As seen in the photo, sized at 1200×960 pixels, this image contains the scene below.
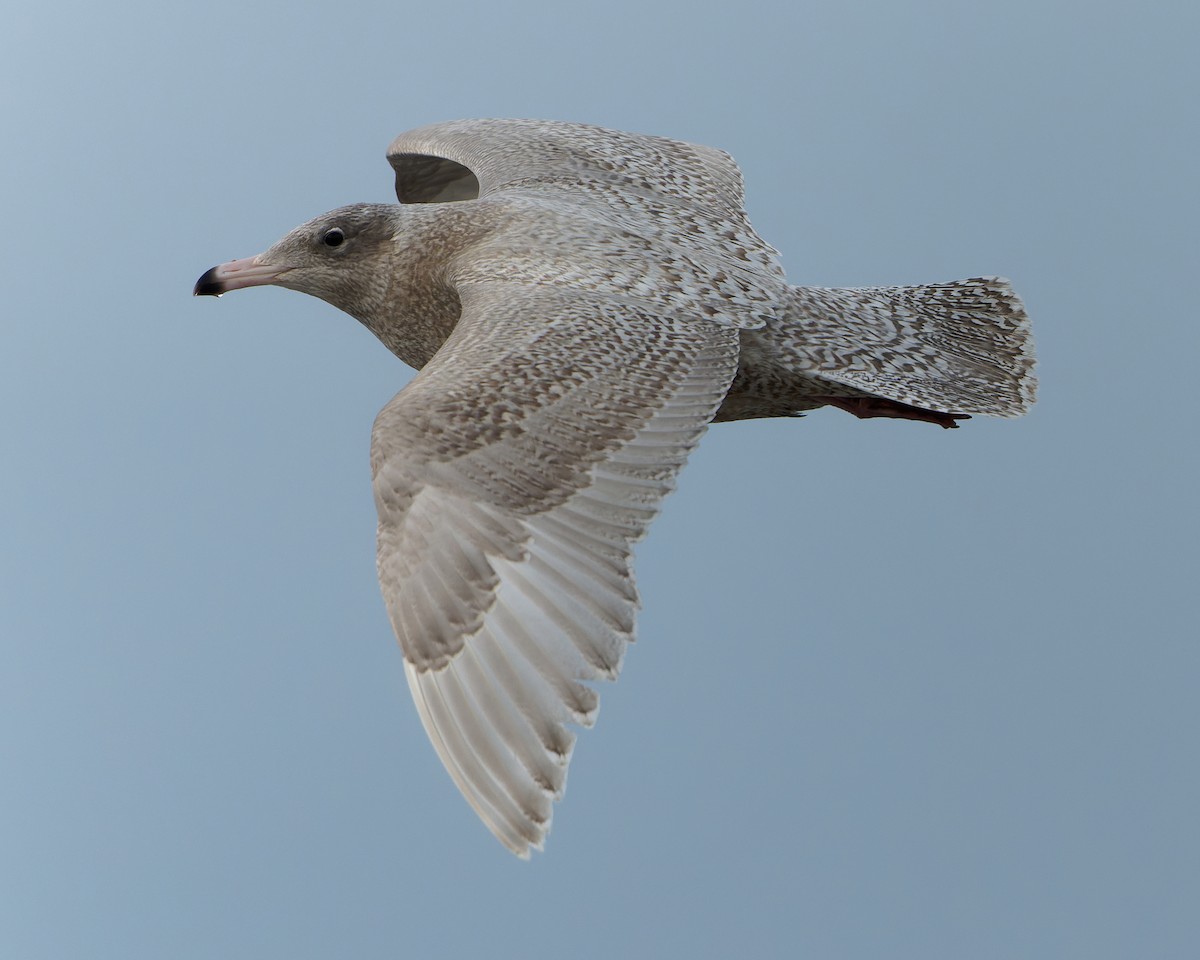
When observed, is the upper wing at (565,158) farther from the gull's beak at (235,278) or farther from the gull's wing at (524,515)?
the gull's wing at (524,515)

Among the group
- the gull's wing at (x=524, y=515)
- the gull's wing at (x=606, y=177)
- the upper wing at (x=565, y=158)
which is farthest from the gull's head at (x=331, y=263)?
the gull's wing at (x=524, y=515)

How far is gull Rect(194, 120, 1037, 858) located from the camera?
17.5 ft

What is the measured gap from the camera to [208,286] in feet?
24.9

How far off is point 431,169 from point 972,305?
10.7ft

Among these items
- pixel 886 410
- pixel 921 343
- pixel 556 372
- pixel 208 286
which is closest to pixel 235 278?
pixel 208 286

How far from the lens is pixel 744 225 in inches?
306

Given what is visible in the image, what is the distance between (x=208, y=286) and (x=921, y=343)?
3.27 metres

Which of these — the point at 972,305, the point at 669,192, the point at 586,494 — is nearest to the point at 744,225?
the point at 669,192

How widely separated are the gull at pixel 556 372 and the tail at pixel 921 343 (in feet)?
0.04

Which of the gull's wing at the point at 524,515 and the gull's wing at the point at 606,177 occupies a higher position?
the gull's wing at the point at 606,177

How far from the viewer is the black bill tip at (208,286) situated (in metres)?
7.59

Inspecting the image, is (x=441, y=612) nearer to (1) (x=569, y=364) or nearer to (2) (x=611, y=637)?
(2) (x=611, y=637)

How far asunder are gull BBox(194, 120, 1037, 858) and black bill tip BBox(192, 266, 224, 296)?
10 millimetres

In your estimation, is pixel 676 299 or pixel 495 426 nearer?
pixel 495 426
